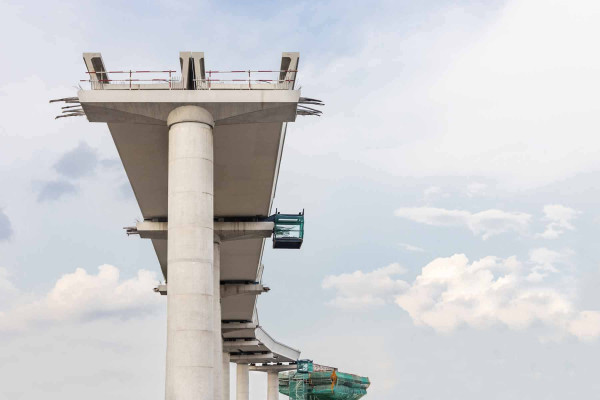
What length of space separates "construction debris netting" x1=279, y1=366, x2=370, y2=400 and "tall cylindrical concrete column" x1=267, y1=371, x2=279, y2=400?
7963 millimetres

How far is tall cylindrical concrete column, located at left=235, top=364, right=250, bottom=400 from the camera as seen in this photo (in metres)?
120

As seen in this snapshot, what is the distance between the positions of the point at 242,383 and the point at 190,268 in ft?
297

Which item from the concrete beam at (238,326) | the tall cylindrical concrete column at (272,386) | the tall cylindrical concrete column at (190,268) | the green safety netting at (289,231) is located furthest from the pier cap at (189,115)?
the tall cylindrical concrete column at (272,386)

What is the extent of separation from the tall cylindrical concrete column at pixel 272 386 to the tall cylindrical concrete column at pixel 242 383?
19.5 feet

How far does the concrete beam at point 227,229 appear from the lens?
52094 mm

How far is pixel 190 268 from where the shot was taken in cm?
3306

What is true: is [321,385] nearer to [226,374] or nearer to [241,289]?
[226,374]

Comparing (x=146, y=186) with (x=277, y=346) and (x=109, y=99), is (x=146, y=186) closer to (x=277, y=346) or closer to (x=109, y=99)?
(x=109, y=99)

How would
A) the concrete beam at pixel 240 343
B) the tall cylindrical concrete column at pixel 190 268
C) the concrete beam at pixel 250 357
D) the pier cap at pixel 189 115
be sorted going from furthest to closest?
the concrete beam at pixel 250 357 < the concrete beam at pixel 240 343 < the pier cap at pixel 189 115 < the tall cylindrical concrete column at pixel 190 268

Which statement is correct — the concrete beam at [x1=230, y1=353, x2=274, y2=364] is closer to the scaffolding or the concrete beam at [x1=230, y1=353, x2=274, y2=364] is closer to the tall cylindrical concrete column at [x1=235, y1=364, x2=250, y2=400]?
the tall cylindrical concrete column at [x1=235, y1=364, x2=250, y2=400]

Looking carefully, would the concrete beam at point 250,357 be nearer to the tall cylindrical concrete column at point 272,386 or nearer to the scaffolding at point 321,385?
the tall cylindrical concrete column at point 272,386

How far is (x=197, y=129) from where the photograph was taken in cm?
3469

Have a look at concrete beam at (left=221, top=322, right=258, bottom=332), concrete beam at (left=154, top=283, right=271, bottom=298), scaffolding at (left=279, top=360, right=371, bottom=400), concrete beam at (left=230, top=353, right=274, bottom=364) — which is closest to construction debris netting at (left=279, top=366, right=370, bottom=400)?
scaffolding at (left=279, top=360, right=371, bottom=400)

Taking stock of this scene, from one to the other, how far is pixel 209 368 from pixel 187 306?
2.55 meters
